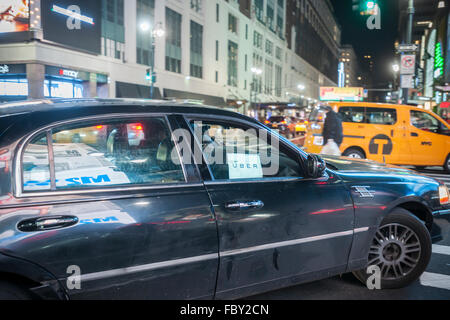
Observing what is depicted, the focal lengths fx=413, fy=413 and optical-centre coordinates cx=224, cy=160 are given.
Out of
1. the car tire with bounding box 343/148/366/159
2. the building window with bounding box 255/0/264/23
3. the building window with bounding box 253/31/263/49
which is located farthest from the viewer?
the building window with bounding box 255/0/264/23

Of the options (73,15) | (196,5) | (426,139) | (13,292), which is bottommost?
(13,292)

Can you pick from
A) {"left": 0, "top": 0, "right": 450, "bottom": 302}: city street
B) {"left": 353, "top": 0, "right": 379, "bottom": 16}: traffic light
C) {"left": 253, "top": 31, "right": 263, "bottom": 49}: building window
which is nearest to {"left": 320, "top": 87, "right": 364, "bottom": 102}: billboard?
{"left": 253, "top": 31, "right": 263, "bottom": 49}: building window

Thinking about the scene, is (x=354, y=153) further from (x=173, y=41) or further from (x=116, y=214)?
(x=173, y=41)

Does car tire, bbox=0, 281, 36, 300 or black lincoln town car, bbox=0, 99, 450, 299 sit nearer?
car tire, bbox=0, 281, 36, 300

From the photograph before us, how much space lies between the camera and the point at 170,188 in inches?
106

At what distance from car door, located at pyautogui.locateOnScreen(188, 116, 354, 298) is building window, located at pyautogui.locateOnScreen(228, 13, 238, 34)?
55.8 m

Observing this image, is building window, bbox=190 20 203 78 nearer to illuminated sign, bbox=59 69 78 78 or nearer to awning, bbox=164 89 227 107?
awning, bbox=164 89 227 107

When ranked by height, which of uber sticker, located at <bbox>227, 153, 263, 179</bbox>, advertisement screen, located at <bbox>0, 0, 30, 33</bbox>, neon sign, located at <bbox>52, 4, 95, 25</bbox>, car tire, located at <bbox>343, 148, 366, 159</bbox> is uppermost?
neon sign, located at <bbox>52, 4, 95, 25</bbox>

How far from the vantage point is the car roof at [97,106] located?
99.6 inches

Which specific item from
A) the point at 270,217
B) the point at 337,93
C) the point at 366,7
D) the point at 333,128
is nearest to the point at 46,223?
the point at 270,217

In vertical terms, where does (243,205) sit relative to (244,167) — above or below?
below

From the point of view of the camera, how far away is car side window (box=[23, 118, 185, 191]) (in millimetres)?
2468

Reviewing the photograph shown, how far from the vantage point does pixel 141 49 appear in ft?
120

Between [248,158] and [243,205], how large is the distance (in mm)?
724
